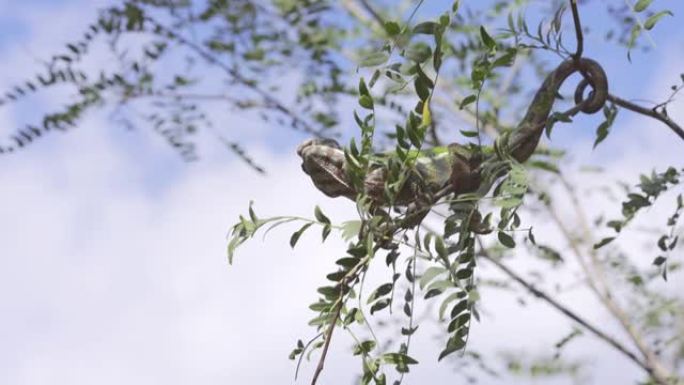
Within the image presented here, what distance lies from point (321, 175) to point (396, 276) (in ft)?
0.29

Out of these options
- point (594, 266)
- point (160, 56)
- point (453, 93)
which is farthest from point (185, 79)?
point (594, 266)

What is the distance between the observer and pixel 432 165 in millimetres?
845

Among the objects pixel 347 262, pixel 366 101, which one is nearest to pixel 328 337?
pixel 347 262

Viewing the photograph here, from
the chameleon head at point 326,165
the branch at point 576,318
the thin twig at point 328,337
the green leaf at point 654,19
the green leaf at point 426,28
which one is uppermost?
the branch at point 576,318

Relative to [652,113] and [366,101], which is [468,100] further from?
[652,113]

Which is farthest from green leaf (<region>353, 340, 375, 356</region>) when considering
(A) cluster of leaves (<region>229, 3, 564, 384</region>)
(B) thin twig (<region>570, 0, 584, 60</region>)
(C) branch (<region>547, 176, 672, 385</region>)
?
(C) branch (<region>547, 176, 672, 385</region>)

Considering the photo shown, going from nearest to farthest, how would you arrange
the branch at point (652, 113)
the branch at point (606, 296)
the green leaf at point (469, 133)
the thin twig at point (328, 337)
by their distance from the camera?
1. the thin twig at point (328, 337)
2. the green leaf at point (469, 133)
3. the branch at point (652, 113)
4. the branch at point (606, 296)

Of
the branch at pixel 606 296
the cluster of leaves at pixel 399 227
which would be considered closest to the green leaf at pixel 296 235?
Answer: the cluster of leaves at pixel 399 227

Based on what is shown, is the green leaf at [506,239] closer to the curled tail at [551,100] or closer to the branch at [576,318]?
the curled tail at [551,100]

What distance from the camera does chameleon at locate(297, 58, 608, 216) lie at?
0.83m

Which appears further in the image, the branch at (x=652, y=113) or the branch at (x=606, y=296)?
the branch at (x=606, y=296)

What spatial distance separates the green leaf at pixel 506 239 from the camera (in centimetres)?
82

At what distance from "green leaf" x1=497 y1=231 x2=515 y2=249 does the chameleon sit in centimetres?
4

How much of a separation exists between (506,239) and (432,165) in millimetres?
74
